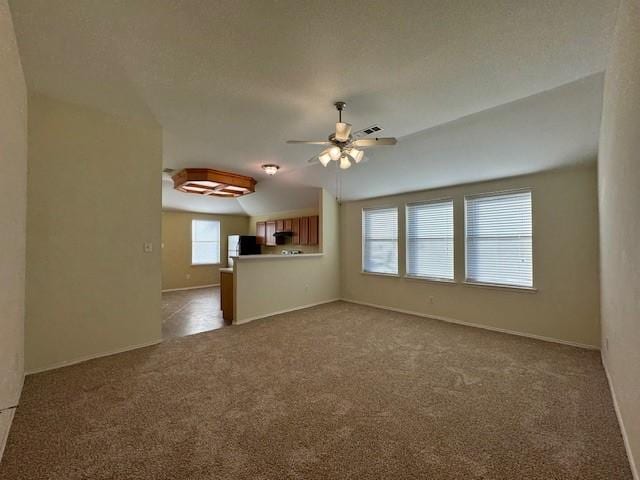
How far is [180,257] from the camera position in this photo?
8.12 meters

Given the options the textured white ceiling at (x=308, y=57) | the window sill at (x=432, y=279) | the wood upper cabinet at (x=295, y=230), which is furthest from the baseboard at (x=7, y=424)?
the wood upper cabinet at (x=295, y=230)

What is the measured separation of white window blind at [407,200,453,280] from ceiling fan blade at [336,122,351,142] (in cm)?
282

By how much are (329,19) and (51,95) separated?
291 cm

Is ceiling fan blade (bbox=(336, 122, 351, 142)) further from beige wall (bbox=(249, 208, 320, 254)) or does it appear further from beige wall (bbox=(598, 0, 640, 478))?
beige wall (bbox=(249, 208, 320, 254))

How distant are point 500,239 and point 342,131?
313cm

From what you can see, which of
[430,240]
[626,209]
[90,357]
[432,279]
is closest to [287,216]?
[430,240]

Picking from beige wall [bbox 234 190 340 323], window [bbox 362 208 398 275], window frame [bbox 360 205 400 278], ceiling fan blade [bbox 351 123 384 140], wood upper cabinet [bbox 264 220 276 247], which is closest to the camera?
ceiling fan blade [bbox 351 123 384 140]

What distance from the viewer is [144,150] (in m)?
3.49

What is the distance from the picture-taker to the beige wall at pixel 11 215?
172cm

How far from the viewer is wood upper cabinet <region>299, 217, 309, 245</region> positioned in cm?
735

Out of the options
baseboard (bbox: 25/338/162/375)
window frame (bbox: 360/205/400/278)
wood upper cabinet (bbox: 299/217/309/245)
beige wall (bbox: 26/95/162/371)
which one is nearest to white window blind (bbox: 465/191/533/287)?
window frame (bbox: 360/205/400/278)

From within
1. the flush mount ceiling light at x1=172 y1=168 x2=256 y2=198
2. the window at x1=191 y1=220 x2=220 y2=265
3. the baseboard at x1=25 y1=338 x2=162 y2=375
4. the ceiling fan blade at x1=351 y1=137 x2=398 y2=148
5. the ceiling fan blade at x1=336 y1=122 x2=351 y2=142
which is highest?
the flush mount ceiling light at x1=172 y1=168 x2=256 y2=198

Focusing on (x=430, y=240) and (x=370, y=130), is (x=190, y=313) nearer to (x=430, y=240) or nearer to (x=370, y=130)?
(x=370, y=130)

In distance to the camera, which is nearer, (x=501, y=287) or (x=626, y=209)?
(x=626, y=209)
